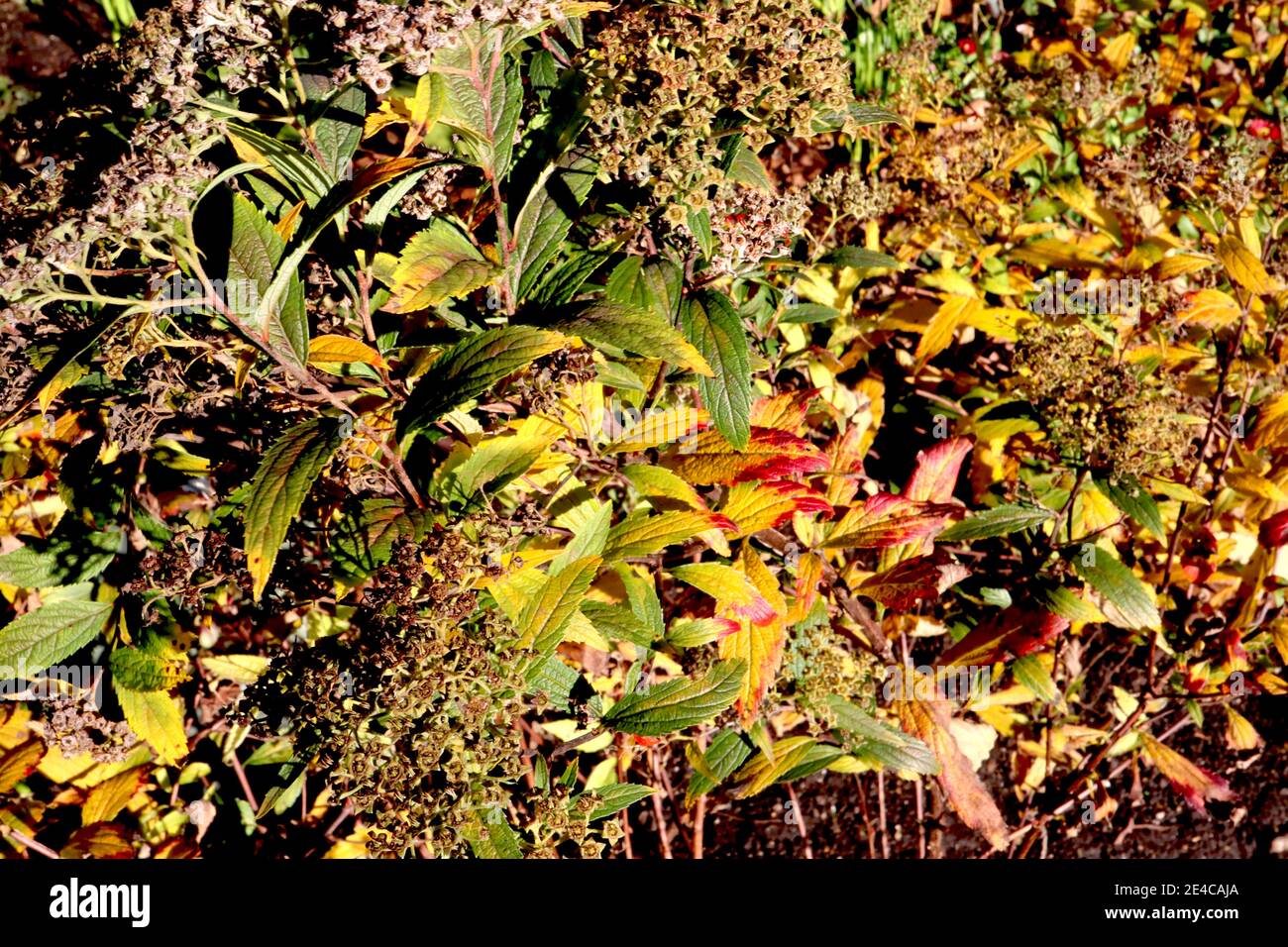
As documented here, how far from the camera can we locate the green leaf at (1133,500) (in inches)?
84.1

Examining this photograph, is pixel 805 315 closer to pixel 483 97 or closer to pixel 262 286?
pixel 483 97

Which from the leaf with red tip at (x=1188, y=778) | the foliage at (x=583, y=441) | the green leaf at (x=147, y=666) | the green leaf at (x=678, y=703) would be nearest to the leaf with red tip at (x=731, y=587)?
the foliage at (x=583, y=441)

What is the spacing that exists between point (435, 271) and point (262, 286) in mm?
281

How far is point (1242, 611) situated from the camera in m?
2.44

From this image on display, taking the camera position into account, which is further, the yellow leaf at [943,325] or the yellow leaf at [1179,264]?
the yellow leaf at [943,325]

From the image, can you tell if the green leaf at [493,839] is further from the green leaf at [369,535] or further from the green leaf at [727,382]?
the green leaf at [727,382]

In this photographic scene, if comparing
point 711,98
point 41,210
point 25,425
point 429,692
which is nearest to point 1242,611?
point 711,98

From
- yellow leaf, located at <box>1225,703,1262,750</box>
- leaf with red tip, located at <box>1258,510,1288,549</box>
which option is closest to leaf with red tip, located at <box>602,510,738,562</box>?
leaf with red tip, located at <box>1258,510,1288,549</box>

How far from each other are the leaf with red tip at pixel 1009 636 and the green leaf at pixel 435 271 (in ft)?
4.53

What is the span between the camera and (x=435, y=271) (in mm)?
1592

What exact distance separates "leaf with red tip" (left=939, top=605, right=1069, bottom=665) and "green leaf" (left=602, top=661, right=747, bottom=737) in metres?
0.64

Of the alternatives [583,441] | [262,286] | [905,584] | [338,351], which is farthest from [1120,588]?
[262,286]

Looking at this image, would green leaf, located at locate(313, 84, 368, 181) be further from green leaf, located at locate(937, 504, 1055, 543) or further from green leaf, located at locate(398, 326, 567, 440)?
green leaf, located at locate(937, 504, 1055, 543)

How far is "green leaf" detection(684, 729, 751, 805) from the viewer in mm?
2029
